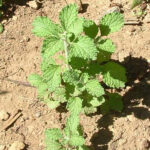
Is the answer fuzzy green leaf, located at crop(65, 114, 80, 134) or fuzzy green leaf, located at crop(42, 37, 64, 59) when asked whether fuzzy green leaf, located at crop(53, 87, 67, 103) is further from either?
fuzzy green leaf, located at crop(42, 37, 64, 59)

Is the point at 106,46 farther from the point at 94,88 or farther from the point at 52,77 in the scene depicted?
the point at 52,77

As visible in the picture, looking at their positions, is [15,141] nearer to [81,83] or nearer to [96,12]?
[81,83]

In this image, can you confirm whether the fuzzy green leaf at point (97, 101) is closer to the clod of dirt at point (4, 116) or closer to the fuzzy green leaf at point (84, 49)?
the fuzzy green leaf at point (84, 49)

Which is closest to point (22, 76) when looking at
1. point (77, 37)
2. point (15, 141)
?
point (15, 141)

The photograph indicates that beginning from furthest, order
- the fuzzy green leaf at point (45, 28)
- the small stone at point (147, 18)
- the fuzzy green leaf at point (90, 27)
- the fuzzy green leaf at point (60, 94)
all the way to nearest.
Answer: the small stone at point (147, 18)
the fuzzy green leaf at point (60, 94)
the fuzzy green leaf at point (90, 27)
the fuzzy green leaf at point (45, 28)

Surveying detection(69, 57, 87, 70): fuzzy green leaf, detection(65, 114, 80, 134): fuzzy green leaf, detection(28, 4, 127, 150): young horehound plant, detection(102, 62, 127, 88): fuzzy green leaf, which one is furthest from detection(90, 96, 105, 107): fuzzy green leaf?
detection(69, 57, 87, 70): fuzzy green leaf

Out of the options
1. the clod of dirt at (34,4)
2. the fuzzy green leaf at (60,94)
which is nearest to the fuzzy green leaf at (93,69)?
the fuzzy green leaf at (60,94)
